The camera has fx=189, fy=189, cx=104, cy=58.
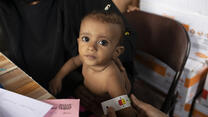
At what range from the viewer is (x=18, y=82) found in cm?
49

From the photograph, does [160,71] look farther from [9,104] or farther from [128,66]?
[9,104]

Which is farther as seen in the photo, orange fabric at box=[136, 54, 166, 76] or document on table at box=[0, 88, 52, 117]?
orange fabric at box=[136, 54, 166, 76]

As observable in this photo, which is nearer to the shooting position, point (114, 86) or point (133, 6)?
point (114, 86)

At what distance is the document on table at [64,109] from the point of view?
1.28 ft

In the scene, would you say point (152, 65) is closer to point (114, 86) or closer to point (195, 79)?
point (195, 79)

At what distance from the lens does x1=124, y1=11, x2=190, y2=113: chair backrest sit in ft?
2.39

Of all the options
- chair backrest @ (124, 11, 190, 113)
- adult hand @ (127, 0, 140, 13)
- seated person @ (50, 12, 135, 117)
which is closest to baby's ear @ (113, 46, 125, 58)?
seated person @ (50, 12, 135, 117)

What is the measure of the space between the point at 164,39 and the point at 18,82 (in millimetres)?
623

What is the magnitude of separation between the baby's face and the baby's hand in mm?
127

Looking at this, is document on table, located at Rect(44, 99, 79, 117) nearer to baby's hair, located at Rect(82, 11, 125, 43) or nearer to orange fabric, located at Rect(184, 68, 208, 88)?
baby's hair, located at Rect(82, 11, 125, 43)

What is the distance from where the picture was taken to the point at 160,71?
1024 mm

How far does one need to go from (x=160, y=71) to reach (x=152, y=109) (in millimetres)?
508

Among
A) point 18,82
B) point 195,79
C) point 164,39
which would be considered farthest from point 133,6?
point 18,82

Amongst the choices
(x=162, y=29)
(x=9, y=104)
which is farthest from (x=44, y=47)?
(x=162, y=29)
